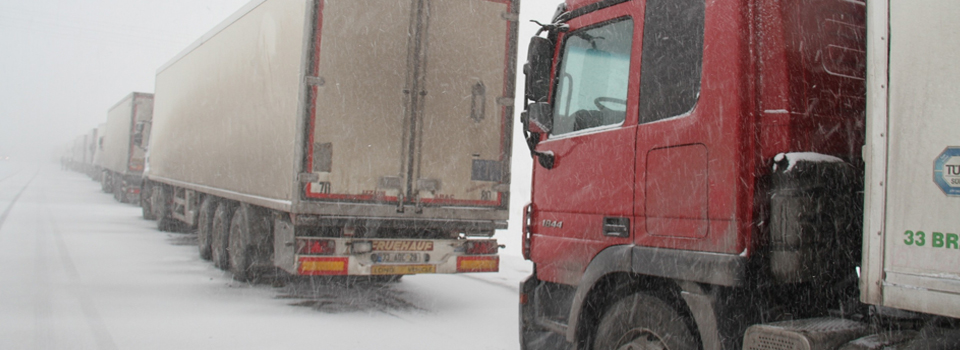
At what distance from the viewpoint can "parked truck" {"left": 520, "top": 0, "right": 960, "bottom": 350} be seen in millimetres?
2406

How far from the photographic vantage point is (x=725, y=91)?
126 inches

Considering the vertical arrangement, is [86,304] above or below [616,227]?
below

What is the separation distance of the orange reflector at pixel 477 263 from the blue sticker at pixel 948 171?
227 inches

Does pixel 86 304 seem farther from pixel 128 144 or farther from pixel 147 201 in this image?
pixel 128 144

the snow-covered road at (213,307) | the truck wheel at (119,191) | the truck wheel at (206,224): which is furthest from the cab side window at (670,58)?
the truck wheel at (119,191)

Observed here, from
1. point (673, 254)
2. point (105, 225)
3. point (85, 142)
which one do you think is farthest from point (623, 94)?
point (85, 142)

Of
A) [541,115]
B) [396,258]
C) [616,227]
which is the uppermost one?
[541,115]

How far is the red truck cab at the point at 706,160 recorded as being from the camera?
118 inches

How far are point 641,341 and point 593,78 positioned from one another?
1379 mm

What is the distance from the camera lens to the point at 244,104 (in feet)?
29.6

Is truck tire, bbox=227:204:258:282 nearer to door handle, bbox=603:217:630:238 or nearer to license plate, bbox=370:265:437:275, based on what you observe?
license plate, bbox=370:265:437:275

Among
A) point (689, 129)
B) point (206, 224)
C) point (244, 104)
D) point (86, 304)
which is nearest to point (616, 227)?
point (689, 129)

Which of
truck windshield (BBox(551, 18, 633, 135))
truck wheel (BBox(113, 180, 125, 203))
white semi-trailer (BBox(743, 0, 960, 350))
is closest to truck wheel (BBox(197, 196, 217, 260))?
truck windshield (BBox(551, 18, 633, 135))

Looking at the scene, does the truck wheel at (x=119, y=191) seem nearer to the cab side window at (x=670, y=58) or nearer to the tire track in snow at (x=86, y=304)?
the tire track in snow at (x=86, y=304)
